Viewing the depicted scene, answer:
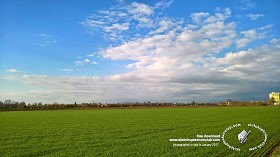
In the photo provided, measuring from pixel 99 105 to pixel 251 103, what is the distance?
3388 inches

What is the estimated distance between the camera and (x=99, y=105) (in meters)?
151

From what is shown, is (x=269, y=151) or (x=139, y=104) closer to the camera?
(x=269, y=151)

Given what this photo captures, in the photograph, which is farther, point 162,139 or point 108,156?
point 162,139

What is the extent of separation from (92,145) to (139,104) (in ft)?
464

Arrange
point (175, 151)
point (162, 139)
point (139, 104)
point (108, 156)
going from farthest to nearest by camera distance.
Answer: point (139, 104), point (162, 139), point (175, 151), point (108, 156)

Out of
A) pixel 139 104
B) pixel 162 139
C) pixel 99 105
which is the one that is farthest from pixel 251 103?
pixel 162 139

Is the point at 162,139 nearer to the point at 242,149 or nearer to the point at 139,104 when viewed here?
the point at 242,149

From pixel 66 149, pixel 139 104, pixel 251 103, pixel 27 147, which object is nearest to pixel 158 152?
pixel 66 149

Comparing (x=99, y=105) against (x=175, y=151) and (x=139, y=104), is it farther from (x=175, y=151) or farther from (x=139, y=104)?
(x=175, y=151)

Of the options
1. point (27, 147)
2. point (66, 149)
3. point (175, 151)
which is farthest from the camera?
point (27, 147)

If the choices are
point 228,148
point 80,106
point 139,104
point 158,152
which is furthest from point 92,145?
point 139,104

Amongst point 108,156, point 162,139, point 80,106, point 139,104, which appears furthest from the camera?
point 139,104

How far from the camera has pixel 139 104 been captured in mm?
162000

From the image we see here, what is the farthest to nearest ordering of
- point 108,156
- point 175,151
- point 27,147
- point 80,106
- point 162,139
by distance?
point 80,106, point 162,139, point 27,147, point 175,151, point 108,156
